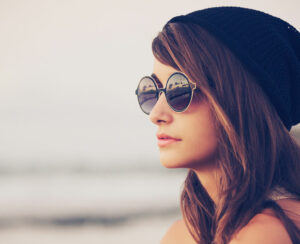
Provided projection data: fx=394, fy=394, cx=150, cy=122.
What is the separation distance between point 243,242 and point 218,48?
2.40ft

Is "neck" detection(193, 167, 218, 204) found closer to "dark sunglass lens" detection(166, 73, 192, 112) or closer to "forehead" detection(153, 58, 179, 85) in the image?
"dark sunglass lens" detection(166, 73, 192, 112)

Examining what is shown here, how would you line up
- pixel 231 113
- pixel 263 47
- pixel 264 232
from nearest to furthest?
1. pixel 264 232
2. pixel 231 113
3. pixel 263 47

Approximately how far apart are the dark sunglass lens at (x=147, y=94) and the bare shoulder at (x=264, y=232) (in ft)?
2.22

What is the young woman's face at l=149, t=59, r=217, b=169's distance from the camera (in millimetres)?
1547

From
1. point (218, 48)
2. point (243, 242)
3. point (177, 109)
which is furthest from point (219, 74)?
point (243, 242)

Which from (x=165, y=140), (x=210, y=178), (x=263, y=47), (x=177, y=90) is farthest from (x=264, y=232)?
(x=263, y=47)

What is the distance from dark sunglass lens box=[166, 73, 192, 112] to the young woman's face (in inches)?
1.0

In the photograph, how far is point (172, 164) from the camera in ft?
5.19

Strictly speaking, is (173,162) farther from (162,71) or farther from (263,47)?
(263,47)

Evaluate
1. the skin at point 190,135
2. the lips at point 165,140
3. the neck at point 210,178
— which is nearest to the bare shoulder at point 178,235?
the neck at point 210,178

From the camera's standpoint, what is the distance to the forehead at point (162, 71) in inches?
64.3

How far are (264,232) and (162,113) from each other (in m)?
0.60

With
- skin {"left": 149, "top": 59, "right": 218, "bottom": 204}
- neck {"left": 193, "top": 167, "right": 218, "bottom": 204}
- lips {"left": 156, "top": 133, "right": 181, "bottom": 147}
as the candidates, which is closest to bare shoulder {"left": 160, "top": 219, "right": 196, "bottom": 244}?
neck {"left": 193, "top": 167, "right": 218, "bottom": 204}

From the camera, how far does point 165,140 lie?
62.8 inches
